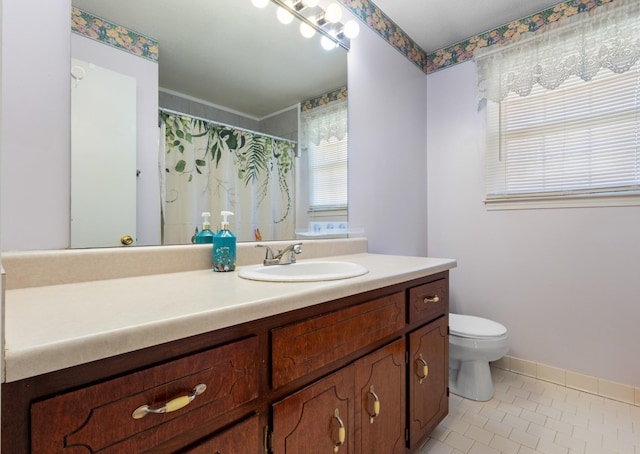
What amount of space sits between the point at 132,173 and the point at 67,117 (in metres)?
0.24

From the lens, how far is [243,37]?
143 centimetres

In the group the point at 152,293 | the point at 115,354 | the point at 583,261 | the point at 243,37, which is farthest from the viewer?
the point at 583,261

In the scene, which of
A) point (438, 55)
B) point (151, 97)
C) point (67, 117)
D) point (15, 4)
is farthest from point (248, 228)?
point (438, 55)

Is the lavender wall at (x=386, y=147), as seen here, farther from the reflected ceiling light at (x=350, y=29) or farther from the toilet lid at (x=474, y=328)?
the toilet lid at (x=474, y=328)

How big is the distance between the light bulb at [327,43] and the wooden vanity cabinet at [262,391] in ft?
4.41

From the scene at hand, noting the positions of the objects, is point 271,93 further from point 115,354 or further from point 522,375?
point 522,375

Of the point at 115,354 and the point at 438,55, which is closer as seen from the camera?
the point at 115,354

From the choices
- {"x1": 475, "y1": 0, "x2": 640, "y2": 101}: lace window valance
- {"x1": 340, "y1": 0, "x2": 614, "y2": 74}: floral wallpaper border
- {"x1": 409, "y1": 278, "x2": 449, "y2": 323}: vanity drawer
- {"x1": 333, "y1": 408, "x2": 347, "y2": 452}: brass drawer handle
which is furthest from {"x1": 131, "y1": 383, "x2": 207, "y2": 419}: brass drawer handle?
{"x1": 475, "y1": 0, "x2": 640, "y2": 101}: lace window valance

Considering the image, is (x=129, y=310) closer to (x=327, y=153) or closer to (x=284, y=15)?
(x=327, y=153)

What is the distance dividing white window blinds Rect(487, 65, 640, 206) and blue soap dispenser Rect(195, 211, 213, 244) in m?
1.89

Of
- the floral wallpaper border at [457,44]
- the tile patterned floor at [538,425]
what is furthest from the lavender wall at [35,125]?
the tile patterned floor at [538,425]

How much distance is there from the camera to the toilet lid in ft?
5.89

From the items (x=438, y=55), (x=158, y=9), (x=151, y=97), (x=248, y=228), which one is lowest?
(x=248, y=228)

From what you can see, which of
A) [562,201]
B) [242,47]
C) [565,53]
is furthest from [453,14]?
[242,47]
